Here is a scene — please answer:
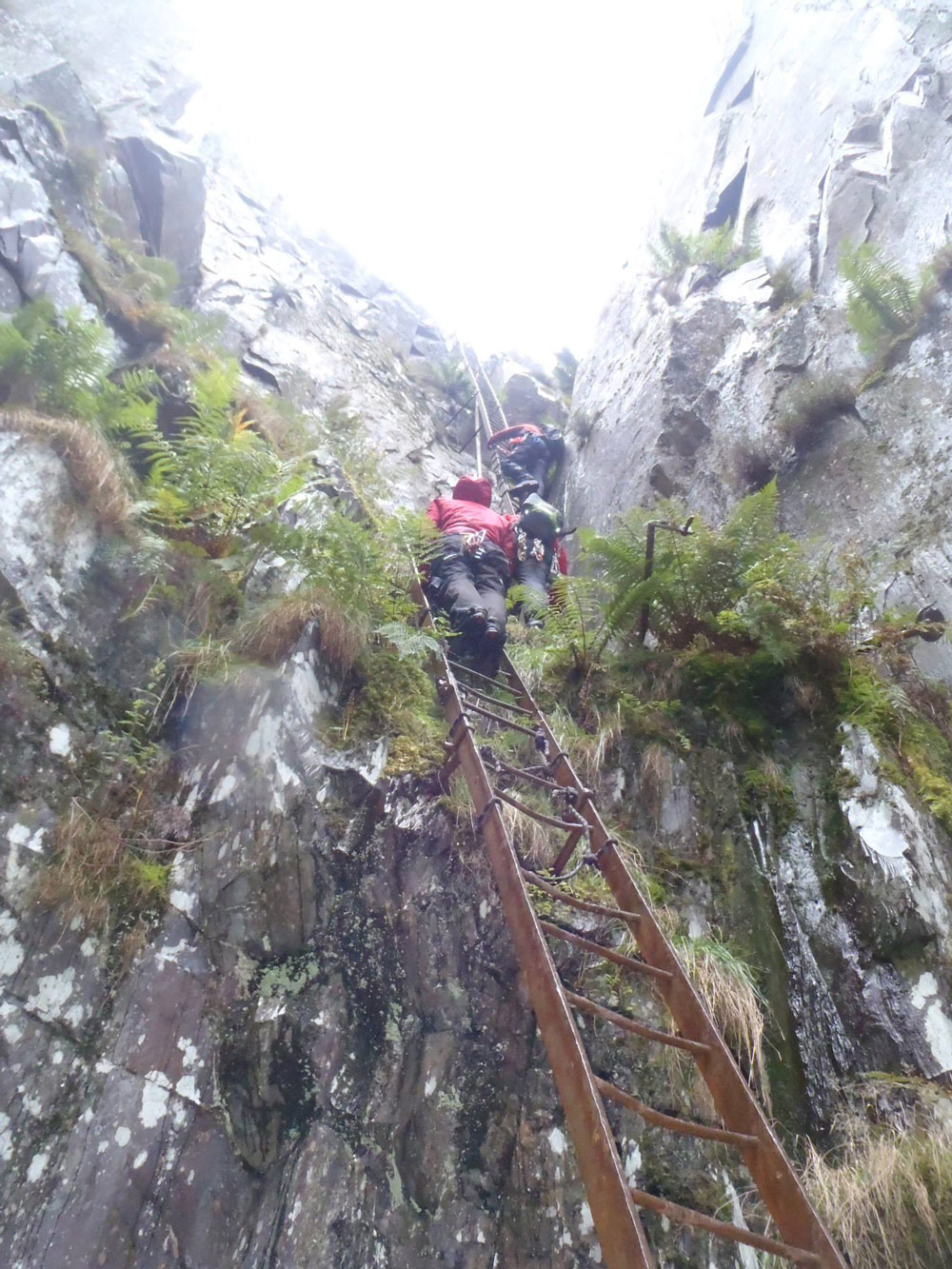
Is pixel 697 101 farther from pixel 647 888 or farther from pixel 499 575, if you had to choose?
pixel 647 888

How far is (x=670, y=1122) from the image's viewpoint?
2320 mm

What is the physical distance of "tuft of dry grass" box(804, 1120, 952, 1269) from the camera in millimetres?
2451

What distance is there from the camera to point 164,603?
14.3 feet

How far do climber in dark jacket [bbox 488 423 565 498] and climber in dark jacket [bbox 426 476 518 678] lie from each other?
8.84ft

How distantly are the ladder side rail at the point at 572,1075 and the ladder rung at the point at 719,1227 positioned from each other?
85 mm

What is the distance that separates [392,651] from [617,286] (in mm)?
11151

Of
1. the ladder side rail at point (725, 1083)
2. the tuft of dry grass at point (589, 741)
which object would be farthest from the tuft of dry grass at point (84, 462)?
the ladder side rail at point (725, 1083)

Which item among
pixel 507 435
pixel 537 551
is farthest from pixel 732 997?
pixel 507 435

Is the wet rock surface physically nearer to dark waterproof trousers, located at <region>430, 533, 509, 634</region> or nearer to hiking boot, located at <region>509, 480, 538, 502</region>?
dark waterproof trousers, located at <region>430, 533, 509, 634</region>

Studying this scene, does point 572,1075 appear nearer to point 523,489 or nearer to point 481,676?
point 481,676

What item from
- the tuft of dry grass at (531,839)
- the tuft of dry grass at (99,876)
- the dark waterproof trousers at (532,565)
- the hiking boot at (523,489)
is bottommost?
the tuft of dry grass at (99,876)

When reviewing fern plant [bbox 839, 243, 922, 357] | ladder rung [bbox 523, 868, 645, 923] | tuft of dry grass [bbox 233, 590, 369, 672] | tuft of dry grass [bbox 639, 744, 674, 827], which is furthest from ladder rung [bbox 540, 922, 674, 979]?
fern plant [bbox 839, 243, 922, 357]

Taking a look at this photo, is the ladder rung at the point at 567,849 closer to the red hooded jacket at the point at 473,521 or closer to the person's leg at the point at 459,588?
the person's leg at the point at 459,588

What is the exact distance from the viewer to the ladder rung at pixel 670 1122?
90.1 inches
